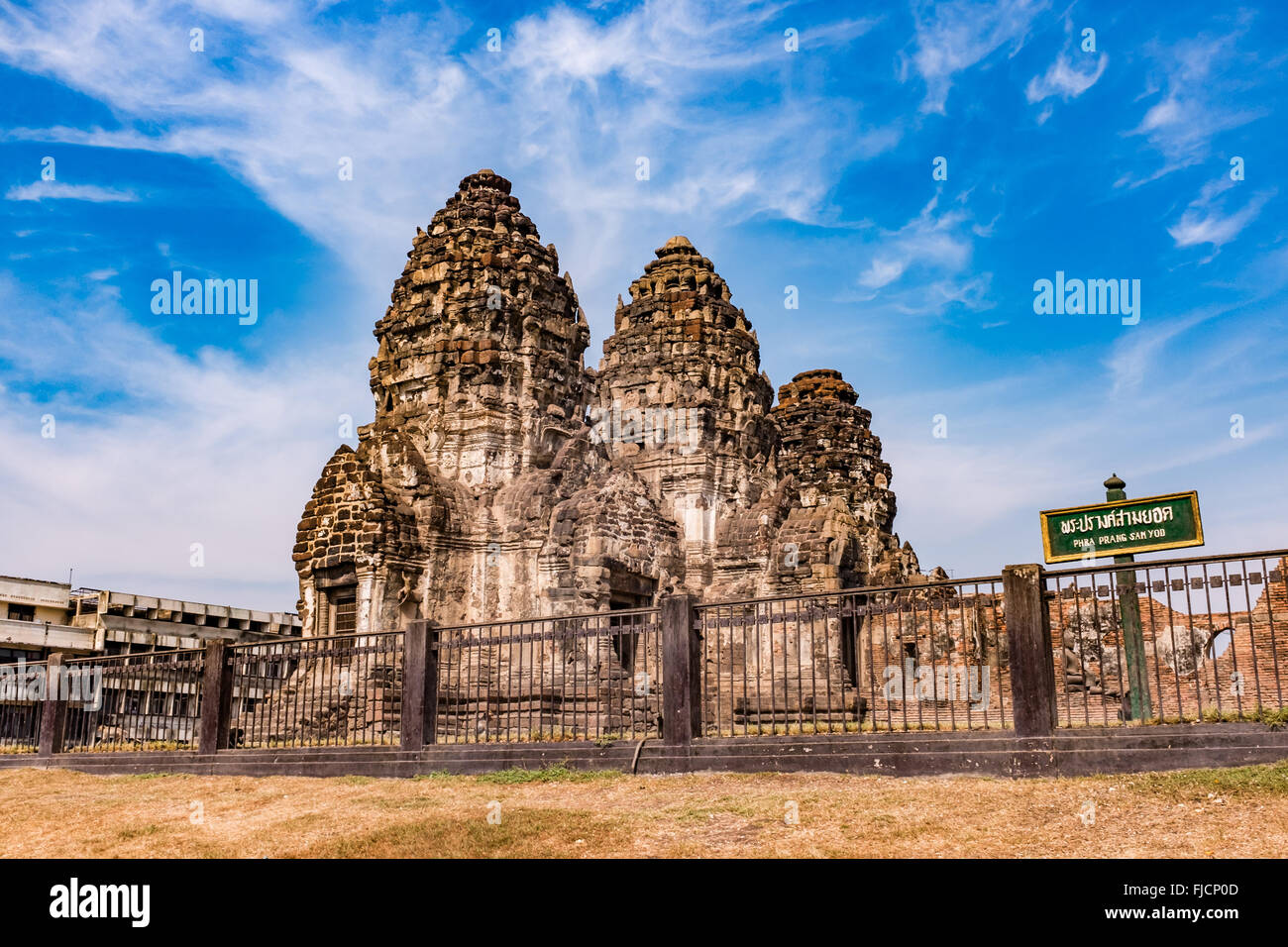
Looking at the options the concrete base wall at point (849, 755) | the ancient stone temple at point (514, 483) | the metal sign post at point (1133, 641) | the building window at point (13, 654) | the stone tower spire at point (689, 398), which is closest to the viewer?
the concrete base wall at point (849, 755)

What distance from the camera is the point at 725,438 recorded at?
28906mm

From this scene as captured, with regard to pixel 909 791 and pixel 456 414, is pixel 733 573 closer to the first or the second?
pixel 456 414

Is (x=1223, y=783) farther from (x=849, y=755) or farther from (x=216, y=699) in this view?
(x=216, y=699)

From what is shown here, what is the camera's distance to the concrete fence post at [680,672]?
11547mm

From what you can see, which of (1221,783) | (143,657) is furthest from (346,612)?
(1221,783)

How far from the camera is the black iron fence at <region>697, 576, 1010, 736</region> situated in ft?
35.0

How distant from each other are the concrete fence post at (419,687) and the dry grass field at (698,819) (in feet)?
3.28

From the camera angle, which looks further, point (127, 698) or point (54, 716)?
point (54, 716)

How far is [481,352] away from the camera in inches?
858

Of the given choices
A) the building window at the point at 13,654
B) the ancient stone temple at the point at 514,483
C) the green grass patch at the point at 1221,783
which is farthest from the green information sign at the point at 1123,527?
the building window at the point at 13,654

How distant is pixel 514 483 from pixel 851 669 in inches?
295

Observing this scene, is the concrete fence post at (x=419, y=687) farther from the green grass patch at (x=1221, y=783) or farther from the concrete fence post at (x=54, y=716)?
the green grass patch at (x=1221, y=783)

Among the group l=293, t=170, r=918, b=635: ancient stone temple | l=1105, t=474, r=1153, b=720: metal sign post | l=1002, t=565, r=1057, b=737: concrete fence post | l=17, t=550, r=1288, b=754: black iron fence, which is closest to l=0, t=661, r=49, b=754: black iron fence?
l=17, t=550, r=1288, b=754: black iron fence

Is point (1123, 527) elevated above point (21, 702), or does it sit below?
above
